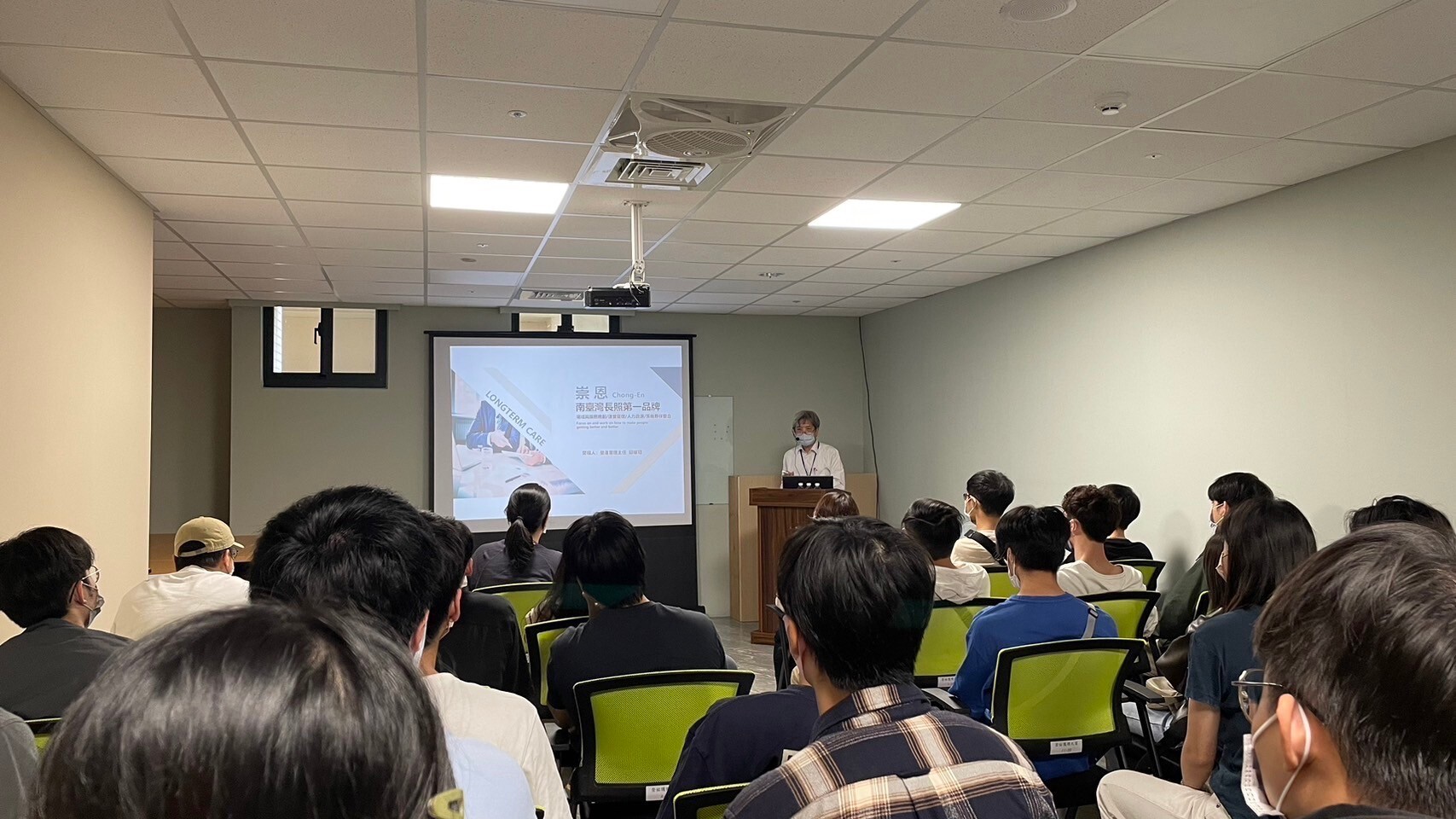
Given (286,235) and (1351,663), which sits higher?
(286,235)

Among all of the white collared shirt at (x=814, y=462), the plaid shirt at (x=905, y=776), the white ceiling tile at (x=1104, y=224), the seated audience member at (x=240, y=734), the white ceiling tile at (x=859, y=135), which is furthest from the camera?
the white collared shirt at (x=814, y=462)

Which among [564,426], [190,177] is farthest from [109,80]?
[564,426]

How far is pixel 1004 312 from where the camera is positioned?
25.6 ft

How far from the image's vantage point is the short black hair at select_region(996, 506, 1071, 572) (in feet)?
10.8

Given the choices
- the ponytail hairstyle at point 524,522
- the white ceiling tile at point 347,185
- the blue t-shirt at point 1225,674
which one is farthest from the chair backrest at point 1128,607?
the white ceiling tile at point 347,185

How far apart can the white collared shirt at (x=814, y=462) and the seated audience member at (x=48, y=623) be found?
6.87 meters

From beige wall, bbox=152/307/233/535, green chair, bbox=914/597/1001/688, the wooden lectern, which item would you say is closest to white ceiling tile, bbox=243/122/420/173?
green chair, bbox=914/597/1001/688

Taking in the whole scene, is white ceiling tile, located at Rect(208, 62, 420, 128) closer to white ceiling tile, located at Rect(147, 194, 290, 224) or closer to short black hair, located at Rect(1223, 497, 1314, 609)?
white ceiling tile, located at Rect(147, 194, 290, 224)

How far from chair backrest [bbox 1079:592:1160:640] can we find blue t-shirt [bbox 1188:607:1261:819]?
1.40m

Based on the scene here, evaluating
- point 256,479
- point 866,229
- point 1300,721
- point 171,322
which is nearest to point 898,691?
point 1300,721

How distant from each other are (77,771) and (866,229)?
5757 millimetres

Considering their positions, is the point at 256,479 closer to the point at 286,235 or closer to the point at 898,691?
the point at 286,235

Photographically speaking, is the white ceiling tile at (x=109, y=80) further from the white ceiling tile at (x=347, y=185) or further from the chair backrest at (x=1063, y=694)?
the chair backrest at (x=1063, y=694)

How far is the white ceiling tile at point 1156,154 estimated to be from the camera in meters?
4.30
